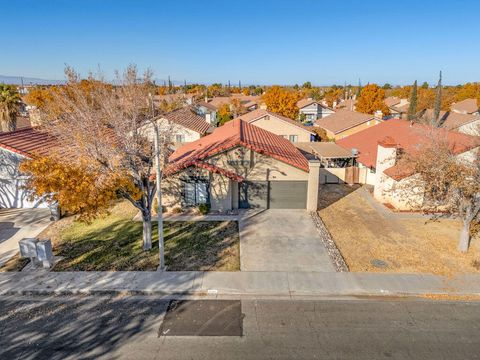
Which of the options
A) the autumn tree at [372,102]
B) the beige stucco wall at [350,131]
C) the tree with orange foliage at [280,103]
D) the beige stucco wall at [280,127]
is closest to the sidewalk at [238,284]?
the beige stucco wall at [280,127]

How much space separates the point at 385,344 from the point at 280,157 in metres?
13.0

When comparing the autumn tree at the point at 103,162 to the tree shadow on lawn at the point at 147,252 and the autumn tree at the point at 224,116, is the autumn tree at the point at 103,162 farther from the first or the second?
the autumn tree at the point at 224,116

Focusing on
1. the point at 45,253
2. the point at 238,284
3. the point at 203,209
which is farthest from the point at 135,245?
the point at 238,284

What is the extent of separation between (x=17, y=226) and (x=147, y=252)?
9022 mm

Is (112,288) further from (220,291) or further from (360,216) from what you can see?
(360,216)

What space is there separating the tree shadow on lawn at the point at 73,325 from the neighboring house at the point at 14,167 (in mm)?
10641

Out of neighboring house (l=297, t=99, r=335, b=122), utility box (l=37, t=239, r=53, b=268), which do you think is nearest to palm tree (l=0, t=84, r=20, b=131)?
utility box (l=37, t=239, r=53, b=268)

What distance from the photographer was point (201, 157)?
21.1 metres

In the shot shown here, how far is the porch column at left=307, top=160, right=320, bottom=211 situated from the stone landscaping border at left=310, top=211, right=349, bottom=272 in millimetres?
523

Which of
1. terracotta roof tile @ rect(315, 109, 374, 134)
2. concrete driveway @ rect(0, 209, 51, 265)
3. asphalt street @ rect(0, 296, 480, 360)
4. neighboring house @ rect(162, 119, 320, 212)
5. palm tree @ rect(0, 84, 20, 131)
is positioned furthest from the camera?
terracotta roof tile @ rect(315, 109, 374, 134)

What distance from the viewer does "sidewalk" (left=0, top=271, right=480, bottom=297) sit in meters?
13.2

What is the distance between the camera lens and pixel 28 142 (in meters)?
22.9

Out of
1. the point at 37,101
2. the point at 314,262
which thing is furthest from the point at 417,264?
the point at 37,101

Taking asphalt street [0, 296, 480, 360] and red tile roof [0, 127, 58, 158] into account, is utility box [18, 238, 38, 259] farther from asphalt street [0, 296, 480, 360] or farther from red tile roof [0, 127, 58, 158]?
red tile roof [0, 127, 58, 158]
